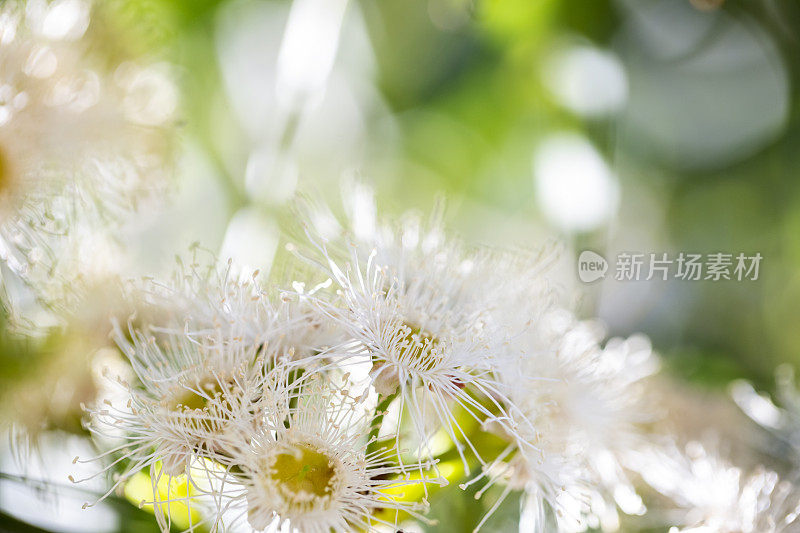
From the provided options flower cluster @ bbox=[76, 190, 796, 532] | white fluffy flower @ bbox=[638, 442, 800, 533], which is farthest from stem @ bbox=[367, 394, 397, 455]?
white fluffy flower @ bbox=[638, 442, 800, 533]

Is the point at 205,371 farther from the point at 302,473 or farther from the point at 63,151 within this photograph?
the point at 63,151

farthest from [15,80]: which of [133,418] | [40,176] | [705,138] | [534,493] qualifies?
[705,138]

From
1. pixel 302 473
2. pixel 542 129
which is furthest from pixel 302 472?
pixel 542 129

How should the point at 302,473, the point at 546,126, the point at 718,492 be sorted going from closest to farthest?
the point at 302,473
the point at 718,492
the point at 546,126


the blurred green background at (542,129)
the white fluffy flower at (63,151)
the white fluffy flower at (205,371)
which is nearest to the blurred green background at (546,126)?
the blurred green background at (542,129)

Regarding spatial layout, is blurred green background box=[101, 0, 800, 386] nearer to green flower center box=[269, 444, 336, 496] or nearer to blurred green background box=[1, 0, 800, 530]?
blurred green background box=[1, 0, 800, 530]

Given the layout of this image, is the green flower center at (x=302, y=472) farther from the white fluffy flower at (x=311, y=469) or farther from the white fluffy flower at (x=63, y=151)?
the white fluffy flower at (x=63, y=151)

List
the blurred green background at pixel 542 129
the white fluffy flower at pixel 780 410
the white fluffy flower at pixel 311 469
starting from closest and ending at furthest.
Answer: the white fluffy flower at pixel 311 469
the white fluffy flower at pixel 780 410
the blurred green background at pixel 542 129

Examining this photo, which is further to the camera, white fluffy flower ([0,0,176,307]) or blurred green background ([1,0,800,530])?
blurred green background ([1,0,800,530])
